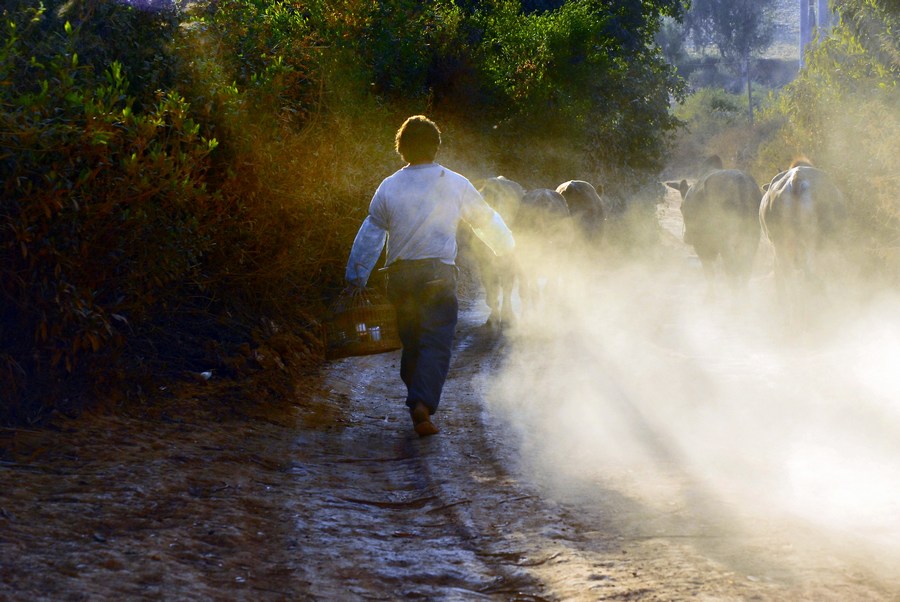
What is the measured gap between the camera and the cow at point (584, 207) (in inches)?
672

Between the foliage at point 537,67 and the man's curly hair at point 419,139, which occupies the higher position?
the foliage at point 537,67

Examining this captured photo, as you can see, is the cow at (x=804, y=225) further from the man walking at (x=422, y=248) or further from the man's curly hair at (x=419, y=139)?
the man's curly hair at (x=419, y=139)

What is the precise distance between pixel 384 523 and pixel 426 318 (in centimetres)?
243

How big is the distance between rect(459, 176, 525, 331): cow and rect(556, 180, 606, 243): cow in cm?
133

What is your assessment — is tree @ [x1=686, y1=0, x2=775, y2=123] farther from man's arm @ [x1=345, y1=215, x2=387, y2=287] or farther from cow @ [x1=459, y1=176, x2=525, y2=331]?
man's arm @ [x1=345, y1=215, x2=387, y2=287]

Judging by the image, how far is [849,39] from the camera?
18109 millimetres

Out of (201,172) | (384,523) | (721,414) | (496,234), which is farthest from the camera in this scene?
(201,172)

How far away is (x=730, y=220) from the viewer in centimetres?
1658

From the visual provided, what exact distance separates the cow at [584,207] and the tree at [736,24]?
61247 mm

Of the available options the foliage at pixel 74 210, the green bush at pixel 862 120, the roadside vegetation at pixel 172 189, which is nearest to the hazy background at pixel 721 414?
the roadside vegetation at pixel 172 189

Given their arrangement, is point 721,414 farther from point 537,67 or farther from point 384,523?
point 537,67

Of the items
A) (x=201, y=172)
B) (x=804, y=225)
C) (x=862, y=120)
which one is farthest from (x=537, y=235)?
(x=201, y=172)

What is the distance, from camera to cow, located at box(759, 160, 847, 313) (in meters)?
12.9

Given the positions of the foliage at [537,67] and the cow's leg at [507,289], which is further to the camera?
the foliage at [537,67]
